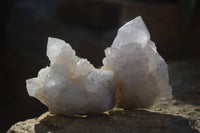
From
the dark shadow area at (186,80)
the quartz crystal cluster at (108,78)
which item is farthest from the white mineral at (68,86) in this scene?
the dark shadow area at (186,80)

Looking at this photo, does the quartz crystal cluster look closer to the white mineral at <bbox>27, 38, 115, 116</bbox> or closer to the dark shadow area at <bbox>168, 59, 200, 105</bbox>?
the white mineral at <bbox>27, 38, 115, 116</bbox>

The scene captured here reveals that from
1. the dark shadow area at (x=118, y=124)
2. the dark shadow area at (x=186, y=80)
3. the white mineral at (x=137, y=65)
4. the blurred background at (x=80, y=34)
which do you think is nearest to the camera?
the dark shadow area at (x=118, y=124)

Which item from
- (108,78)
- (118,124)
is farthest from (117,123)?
(108,78)

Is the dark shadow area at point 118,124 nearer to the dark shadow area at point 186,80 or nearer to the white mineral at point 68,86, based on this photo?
the white mineral at point 68,86

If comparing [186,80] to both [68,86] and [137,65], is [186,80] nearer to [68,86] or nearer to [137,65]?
[137,65]

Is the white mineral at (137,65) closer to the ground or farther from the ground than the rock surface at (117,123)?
farther from the ground

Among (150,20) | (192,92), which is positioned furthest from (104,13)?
(192,92)
